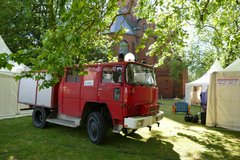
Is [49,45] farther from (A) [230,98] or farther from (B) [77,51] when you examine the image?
(A) [230,98]

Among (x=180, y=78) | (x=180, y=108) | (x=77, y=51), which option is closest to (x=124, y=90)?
(x=77, y=51)

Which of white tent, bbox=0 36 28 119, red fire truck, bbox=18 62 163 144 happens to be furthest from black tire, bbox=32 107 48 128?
white tent, bbox=0 36 28 119

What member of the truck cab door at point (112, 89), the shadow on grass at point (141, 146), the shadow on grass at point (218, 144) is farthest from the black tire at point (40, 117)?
the shadow on grass at point (218, 144)

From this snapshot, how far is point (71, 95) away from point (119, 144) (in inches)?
98.3

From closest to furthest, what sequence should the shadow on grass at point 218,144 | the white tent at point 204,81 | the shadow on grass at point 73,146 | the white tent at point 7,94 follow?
1. the shadow on grass at point 73,146
2. the shadow on grass at point 218,144
3. the white tent at point 7,94
4. the white tent at point 204,81

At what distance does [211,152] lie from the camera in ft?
20.5

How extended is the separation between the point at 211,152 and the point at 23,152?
553cm

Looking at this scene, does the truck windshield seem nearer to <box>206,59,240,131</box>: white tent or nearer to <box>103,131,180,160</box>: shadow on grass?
<box>103,131,180,160</box>: shadow on grass

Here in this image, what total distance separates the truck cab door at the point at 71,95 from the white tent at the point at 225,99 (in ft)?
21.5

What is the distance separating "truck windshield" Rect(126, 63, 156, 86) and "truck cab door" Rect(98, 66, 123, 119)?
0.26m

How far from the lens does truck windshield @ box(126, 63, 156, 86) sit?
6430 millimetres

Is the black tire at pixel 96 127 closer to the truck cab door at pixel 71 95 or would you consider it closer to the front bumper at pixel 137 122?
the truck cab door at pixel 71 95

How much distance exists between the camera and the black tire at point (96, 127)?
21.6ft

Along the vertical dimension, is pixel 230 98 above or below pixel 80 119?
above
